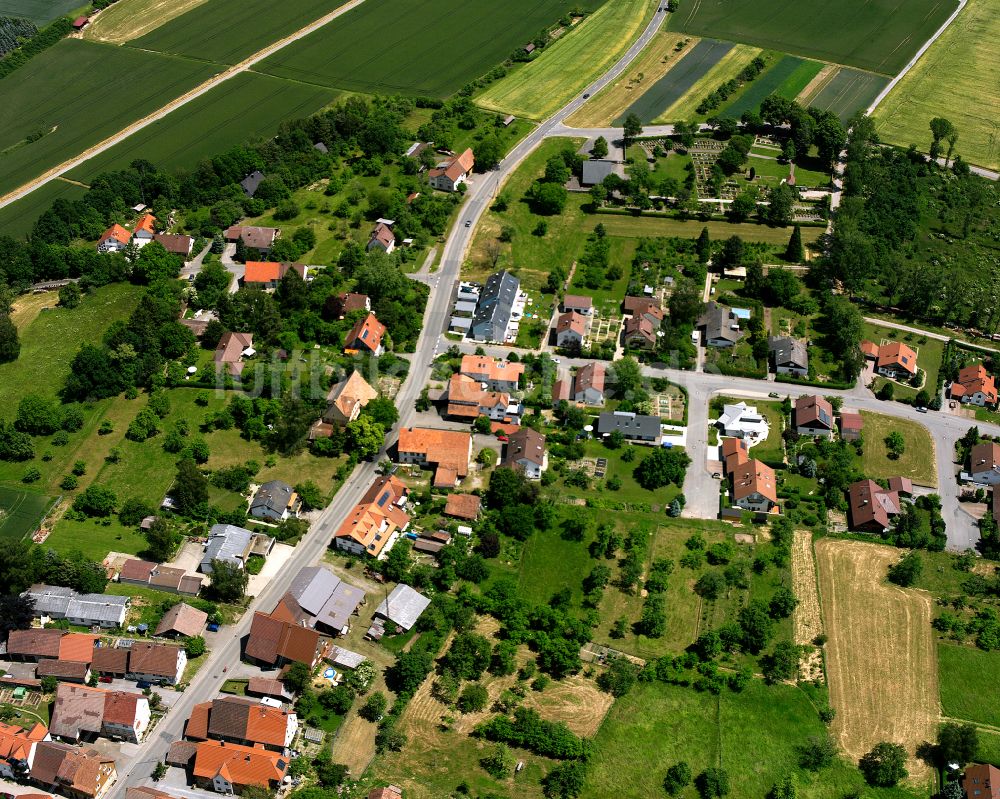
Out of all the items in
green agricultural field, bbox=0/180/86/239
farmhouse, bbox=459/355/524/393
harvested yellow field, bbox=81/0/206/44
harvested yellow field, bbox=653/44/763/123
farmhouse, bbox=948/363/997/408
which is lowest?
farmhouse, bbox=948/363/997/408

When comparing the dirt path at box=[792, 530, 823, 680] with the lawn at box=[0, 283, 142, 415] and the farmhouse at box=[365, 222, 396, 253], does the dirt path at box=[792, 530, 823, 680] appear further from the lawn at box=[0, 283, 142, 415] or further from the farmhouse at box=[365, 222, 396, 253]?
the lawn at box=[0, 283, 142, 415]

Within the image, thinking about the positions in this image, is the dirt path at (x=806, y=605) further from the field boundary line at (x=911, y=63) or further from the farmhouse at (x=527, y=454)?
the field boundary line at (x=911, y=63)

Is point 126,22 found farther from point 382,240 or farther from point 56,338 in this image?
point 56,338

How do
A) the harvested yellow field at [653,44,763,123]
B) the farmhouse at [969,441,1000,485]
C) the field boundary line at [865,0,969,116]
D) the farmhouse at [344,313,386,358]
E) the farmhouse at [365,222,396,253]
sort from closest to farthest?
1. the farmhouse at [969,441,1000,485]
2. the farmhouse at [344,313,386,358]
3. the farmhouse at [365,222,396,253]
4. the harvested yellow field at [653,44,763,123]
5. the field boundary line at [865,0,969,116]

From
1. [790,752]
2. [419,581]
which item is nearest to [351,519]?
[419,581]

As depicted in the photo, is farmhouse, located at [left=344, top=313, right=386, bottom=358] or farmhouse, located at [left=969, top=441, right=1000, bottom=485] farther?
farmhouse, located at [left=344, top=313, right=386, bottom=358]

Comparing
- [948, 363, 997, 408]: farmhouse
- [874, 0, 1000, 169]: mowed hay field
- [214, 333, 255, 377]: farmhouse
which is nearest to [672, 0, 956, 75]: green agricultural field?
[874, 0, 1000, 169]: mowed hay field
